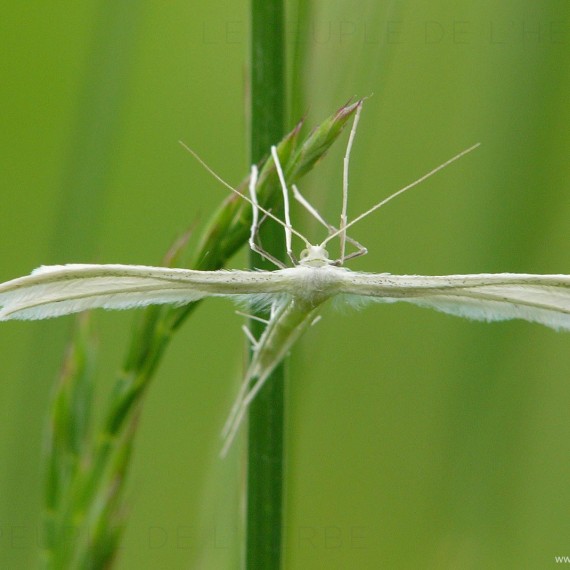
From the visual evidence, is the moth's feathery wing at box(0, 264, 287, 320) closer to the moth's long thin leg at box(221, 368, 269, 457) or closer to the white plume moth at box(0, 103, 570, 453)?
the white plume moth at box(0, 103, 570, 453)

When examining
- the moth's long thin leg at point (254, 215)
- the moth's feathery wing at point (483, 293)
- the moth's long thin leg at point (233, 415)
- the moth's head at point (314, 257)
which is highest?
the moth's long thin leg at point (254, 215)

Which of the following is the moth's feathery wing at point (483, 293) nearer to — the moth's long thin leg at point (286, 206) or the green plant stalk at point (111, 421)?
the moth's long thin leg at point (286, 206)

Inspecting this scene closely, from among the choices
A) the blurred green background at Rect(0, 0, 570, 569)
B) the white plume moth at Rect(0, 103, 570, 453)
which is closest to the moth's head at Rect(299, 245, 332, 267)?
the white plume moth at Rect(0, 103, 570, 453)

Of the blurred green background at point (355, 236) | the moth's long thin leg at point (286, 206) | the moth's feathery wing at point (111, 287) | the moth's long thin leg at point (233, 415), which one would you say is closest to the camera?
the moth's feathery wing at point (111, 287)

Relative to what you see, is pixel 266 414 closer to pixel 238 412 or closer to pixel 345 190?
pixel 238 412

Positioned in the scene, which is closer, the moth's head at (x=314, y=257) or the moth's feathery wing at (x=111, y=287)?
the moth's feathery wing at (x=111, y=287)

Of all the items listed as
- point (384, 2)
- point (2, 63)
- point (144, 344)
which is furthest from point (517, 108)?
point (2, 63)

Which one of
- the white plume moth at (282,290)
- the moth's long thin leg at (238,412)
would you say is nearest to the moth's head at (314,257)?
the white plume moth at (282,290)
